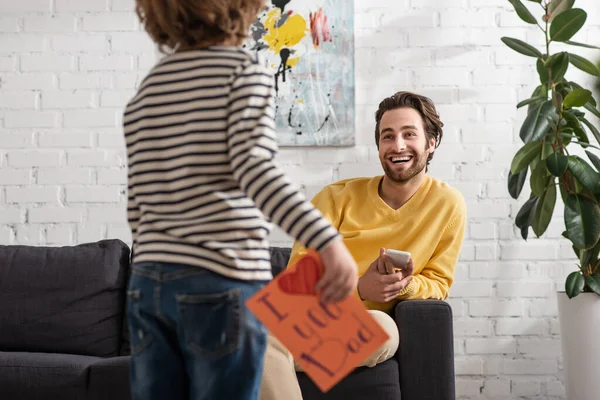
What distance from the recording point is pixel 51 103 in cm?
328

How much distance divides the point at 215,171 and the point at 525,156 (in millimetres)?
1913

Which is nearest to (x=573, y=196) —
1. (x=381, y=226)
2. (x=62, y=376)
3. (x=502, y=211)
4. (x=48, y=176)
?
(x=502, y=211)

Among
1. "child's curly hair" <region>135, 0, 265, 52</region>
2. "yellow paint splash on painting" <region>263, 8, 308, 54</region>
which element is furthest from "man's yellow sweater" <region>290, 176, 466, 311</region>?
"child's curly hair" <region>135, 0, 265, 52</region>

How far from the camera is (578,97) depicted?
281cm

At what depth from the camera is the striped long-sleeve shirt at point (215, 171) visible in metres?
1.12

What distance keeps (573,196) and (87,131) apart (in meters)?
1.98

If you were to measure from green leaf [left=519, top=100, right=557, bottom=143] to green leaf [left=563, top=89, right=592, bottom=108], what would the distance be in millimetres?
67

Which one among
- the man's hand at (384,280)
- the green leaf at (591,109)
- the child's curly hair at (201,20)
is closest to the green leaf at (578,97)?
the green leaf at (591,109)

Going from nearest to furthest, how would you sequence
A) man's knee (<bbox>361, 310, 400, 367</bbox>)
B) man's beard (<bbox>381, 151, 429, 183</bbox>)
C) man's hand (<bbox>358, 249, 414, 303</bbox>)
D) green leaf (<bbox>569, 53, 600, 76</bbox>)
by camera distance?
man's knee (<bbox>361, 310, 400, 367</bbox>)
man's hand (<bbox>358, 249, 414, 303</bbox>)
man's beard (<bbox>381, 151, 429, 183</bbox>)
green leaf (<bbox>569, 53, 600, 76</bbox>)

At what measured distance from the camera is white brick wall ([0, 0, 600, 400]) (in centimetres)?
321

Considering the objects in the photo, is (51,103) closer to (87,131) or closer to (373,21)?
(87,131)

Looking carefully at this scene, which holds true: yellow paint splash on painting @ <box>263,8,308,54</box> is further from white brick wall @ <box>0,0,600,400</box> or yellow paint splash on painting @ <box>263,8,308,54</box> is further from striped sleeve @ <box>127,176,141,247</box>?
striped sleeve @ <box>127,176,141,247</box>

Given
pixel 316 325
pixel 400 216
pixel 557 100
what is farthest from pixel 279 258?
pixel 316 325

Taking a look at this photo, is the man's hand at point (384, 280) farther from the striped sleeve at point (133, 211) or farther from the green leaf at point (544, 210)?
the striped sleeve at point (133, 211)
